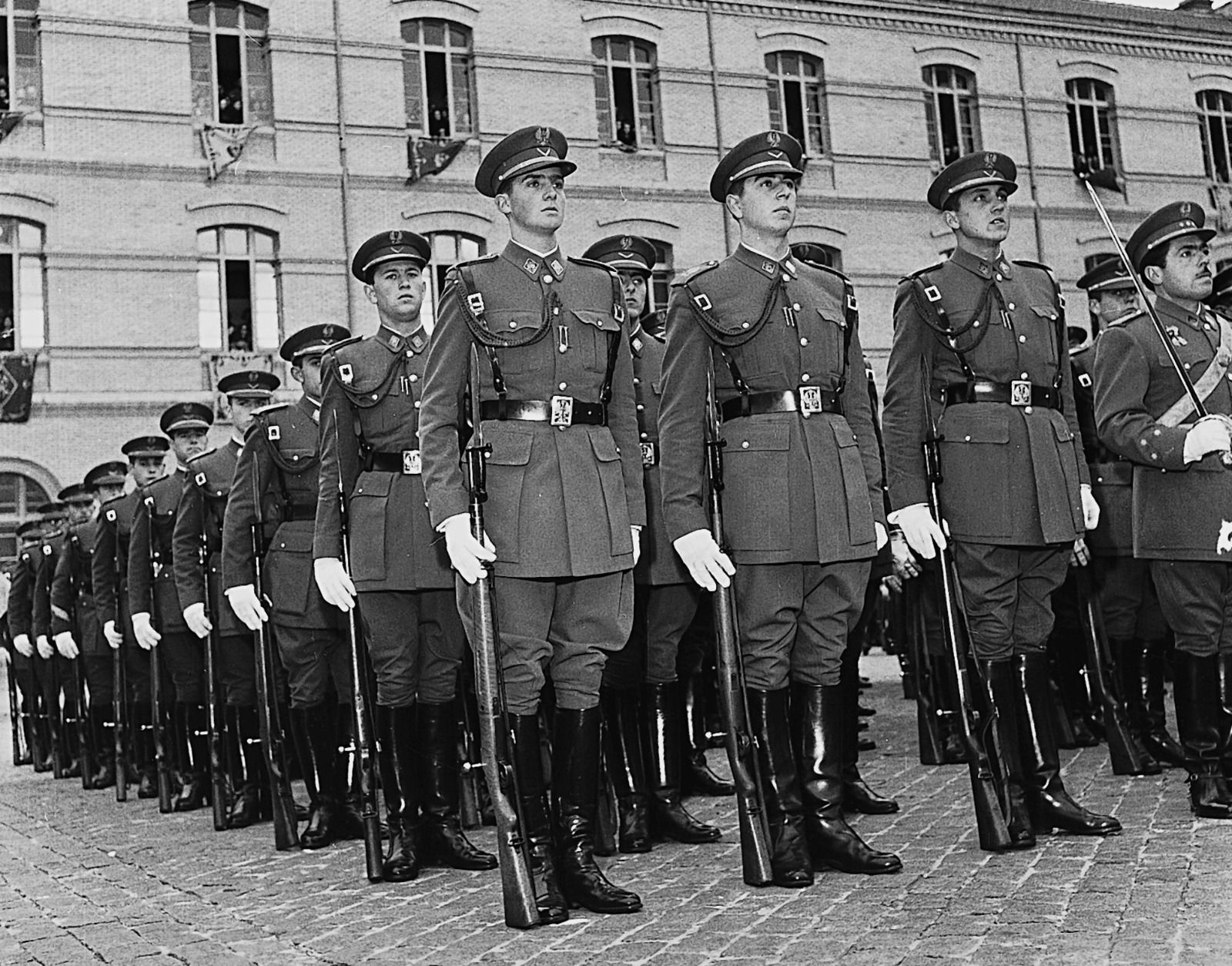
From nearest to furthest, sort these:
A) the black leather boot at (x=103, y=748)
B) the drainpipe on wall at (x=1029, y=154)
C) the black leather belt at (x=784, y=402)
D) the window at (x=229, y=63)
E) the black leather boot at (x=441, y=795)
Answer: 1. the black leather belt at (x=784, y=402)
2. the black leather boot at (x=441, y=795)
3. the black leather boot at (x=103, y=748)
4. the window at (x=229, y=63)
5. the drainpipe on wall at (x=1029, y=154)

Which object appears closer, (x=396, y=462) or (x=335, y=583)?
(x=335, y=583)

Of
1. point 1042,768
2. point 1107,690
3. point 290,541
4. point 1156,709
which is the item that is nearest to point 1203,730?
point 1042,768

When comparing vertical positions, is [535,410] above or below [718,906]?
above

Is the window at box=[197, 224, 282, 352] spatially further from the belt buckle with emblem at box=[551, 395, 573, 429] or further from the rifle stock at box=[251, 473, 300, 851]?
the belt buckle with emblem at box=[551, 395, 573, 429]

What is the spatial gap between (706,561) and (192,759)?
4.98 meters

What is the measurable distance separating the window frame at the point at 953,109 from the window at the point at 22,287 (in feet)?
41.0

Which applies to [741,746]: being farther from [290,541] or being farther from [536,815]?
[290,541]

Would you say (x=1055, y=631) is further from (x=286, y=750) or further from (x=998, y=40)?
(x=998, y=40)

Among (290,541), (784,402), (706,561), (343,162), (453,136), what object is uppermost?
(453,136)

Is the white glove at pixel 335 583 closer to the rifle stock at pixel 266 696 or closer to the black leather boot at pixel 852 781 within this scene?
the rifle stock at pixel 266 696

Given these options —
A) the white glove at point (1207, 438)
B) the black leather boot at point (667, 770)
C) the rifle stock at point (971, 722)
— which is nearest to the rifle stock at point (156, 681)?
the black leather boot at point (667, 770)

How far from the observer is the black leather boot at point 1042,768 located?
15.8 ft

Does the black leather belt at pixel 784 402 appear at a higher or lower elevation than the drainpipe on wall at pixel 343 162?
lower

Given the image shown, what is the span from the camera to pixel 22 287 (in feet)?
56.0
